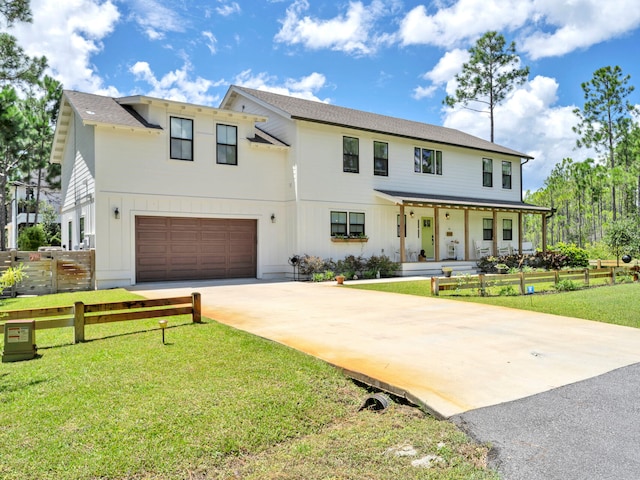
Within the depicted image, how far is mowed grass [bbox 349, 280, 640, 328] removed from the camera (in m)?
8.56

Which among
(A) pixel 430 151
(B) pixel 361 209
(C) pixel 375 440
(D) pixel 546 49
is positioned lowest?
(C) pixel 375 440

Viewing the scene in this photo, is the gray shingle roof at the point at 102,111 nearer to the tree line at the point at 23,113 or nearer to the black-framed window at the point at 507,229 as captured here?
the tree line at the point at 23,113

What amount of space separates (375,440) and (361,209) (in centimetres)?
1586

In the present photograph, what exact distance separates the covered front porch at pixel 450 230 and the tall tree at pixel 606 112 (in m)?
18.2

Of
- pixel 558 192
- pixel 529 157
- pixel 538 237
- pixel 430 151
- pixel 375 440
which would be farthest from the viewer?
pixel 538 237

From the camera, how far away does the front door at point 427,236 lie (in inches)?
842

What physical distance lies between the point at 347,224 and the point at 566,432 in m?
15.4

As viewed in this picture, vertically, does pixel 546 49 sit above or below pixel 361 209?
above

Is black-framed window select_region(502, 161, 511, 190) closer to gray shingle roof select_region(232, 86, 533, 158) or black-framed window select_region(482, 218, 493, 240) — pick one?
gray shingle roof select_region(232, 86, 533, 158)

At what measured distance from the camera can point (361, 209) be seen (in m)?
19.0

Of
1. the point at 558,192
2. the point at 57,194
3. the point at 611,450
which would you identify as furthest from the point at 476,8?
the point at 57,194

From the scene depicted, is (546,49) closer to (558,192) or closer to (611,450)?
(558,192)

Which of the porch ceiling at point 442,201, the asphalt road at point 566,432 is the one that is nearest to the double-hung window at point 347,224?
the porch ceiling at point 442,201

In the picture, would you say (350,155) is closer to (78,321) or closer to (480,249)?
(480,249)
